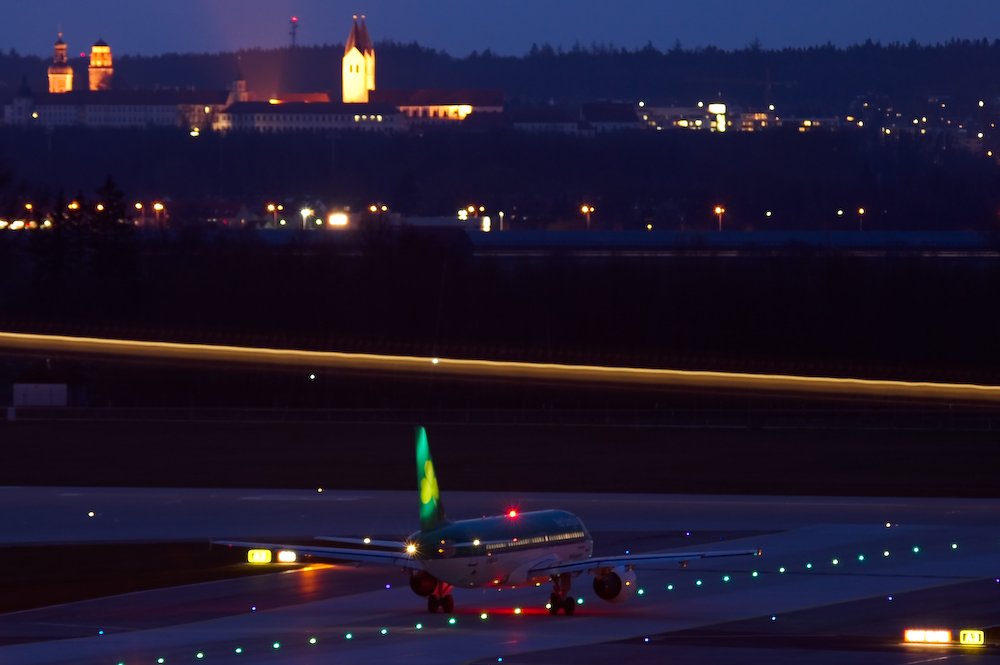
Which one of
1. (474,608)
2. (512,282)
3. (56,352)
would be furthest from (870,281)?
(474,608)

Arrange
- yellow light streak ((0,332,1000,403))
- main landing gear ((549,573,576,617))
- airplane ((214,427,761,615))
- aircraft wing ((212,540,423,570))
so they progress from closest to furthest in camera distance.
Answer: airplane ((214,427,761,615))
aircraft wing ((212,540,423,570))
main landing gear ((549,573,576,617))
yellow light streak ((0,332,1000,403))

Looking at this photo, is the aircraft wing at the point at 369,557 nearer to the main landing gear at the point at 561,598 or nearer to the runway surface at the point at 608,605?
the runway surface at the point at 608,605

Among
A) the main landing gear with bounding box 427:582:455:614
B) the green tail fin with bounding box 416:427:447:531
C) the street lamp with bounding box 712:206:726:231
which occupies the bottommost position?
the main landing gear with bounding box 427:582:455:614

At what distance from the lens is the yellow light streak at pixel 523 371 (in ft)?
151

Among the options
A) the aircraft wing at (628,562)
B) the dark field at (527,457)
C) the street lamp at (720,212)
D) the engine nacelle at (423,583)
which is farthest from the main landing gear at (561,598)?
the street lamp at (720,212)

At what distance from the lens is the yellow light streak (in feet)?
151

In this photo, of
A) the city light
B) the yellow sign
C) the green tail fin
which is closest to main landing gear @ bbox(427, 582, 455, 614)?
the green tail fin

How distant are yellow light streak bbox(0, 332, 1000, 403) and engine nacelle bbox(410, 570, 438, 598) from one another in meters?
25.8

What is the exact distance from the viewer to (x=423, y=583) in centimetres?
2139

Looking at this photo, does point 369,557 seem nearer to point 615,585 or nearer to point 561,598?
point 561,598

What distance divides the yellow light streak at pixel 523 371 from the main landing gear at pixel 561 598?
25207 millimetres

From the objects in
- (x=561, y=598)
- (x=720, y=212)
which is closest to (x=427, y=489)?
(x=561, y=598)

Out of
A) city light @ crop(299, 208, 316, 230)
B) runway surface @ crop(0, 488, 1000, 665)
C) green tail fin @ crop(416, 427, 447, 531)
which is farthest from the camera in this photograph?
city light @ crop(299, 208, 316, 230)

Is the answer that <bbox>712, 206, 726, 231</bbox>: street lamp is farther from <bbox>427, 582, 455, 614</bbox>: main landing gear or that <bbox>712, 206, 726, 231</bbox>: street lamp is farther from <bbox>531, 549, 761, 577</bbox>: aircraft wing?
<bbox>427, 582, 455, 614</bbox>: main landing gear
